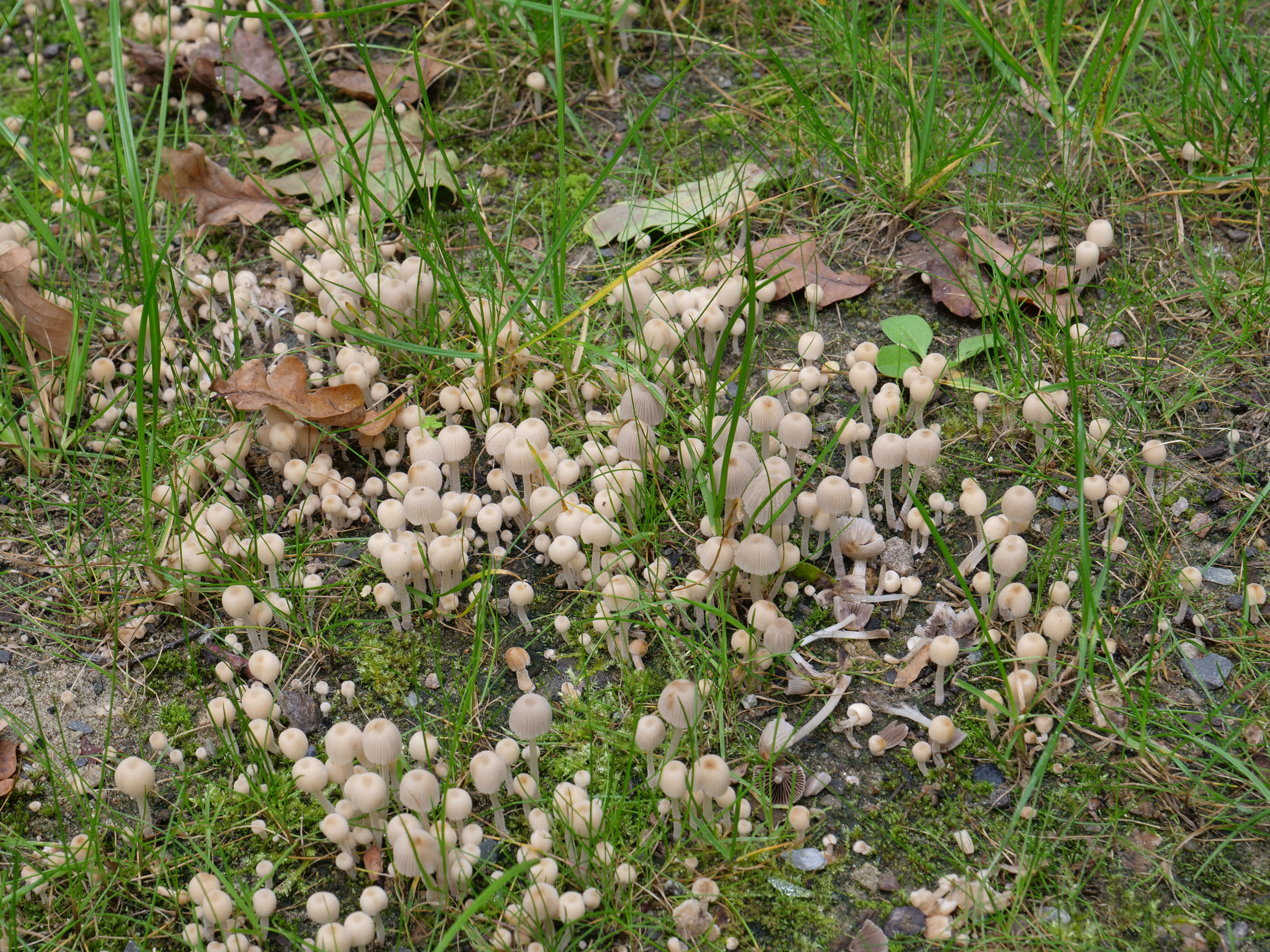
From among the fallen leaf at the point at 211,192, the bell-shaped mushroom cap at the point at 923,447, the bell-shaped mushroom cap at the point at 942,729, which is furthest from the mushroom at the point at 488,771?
the fallen leaf at the point at 211,192

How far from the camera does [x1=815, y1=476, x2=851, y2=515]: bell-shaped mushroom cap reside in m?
2.62

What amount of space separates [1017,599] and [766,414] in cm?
73

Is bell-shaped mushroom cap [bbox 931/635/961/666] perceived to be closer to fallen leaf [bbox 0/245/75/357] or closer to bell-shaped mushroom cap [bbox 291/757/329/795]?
bell-shaped mushroom cap [bbox 291/757/329/795]

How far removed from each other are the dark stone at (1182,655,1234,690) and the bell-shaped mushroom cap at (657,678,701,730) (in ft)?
3.91

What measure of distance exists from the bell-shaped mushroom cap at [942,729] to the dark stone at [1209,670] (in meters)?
0.62

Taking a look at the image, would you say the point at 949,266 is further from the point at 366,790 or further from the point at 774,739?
the point at 366,790

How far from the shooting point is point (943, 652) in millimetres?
2479

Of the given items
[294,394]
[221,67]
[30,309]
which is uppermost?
[221,67]

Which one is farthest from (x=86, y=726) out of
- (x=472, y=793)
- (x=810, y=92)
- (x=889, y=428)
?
(x=810, y=92)

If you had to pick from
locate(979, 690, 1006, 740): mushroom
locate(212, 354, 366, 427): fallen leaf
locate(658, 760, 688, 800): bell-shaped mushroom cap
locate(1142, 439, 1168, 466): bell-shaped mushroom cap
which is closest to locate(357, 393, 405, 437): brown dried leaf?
locate(212, 354, 366, 427): fallen leaf

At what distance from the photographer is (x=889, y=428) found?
3.09 m

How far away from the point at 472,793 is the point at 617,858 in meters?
0.41

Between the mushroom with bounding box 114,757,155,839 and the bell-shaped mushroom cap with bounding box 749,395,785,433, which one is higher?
the bell-shaped mushroom cap with bounding box 749,395,785,433

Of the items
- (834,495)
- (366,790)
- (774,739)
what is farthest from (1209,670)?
(366,790)
